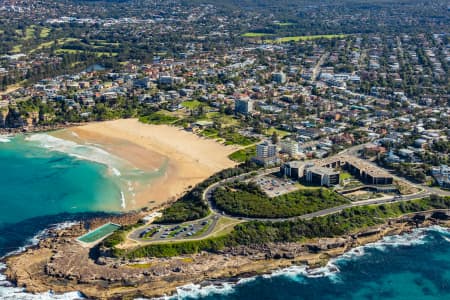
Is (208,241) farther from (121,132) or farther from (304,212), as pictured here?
(121,132)

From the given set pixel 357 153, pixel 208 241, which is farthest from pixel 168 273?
pixel 357 153

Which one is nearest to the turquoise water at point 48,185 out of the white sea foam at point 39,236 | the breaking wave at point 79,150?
the breaking wave at point 79,150

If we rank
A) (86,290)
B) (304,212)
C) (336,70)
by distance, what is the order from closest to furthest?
(86,290) < (304,212) < (336,70)

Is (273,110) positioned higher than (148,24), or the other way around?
(148,24)

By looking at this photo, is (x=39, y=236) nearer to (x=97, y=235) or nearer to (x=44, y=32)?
(x=97, y=235)

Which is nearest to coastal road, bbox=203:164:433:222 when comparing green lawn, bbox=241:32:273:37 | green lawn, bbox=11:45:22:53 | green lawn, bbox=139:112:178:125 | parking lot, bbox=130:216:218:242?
parking lot, bbox=130:216:218:242
